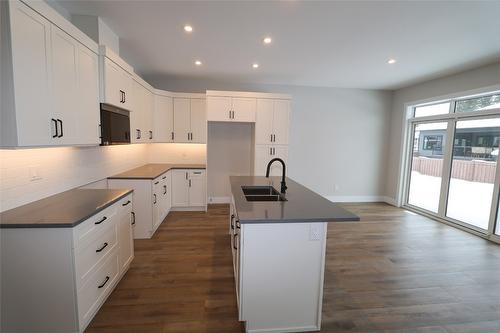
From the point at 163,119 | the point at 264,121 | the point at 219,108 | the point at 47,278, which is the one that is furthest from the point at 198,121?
the point at 47,278

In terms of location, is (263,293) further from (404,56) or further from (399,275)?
(404,56)

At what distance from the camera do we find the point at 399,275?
2.76 m

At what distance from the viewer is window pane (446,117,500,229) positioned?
390 cm

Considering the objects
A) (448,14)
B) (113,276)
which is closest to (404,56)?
(448,14)

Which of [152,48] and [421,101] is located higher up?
[152,48]

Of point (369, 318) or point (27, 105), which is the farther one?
point (369, 318)

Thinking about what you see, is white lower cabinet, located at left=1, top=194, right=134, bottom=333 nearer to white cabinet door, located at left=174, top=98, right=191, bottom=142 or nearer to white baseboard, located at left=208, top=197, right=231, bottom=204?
white cabinet door, located at left=174, top=98, right=191, bottom=142

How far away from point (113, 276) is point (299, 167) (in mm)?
4460

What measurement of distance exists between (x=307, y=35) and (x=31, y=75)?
280 cm

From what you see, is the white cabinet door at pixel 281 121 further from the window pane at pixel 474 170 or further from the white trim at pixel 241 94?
the window pane at pixel 474 170

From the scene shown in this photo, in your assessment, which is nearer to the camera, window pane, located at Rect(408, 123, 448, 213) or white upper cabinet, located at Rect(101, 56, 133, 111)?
white upper cabinet, located at Rect(101, 56, 133, 111)

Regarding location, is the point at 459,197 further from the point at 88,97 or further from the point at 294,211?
the point at 88,97

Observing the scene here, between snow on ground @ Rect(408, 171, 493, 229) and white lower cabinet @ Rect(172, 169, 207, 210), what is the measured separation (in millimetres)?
4846

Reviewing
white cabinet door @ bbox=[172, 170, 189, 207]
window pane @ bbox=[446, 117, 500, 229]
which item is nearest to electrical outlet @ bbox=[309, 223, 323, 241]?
white cabinet door @ bbox=[172, 170, 189, 207]
